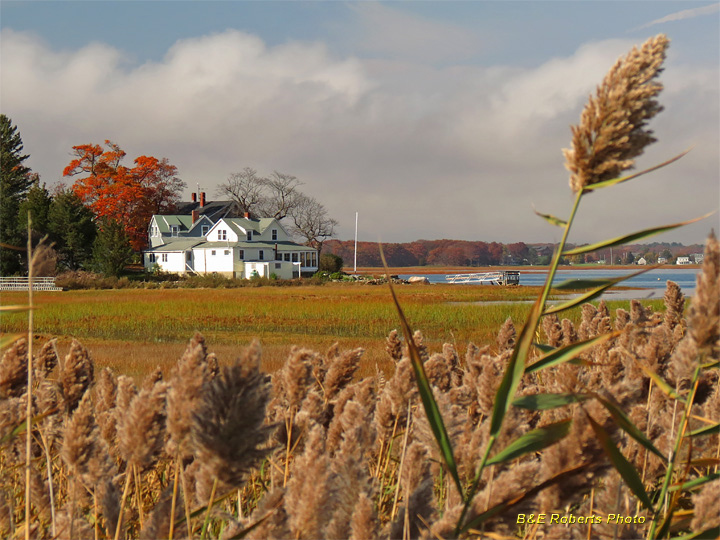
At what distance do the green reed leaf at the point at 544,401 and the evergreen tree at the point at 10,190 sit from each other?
45.4m

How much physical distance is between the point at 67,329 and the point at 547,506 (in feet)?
74.1

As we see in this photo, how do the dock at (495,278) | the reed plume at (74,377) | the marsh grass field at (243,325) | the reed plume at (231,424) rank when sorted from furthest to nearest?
the dock at (495,278) → the marsh grass field at (243,325) → the reed plume at (74,377) → the reed plume at (231,424)

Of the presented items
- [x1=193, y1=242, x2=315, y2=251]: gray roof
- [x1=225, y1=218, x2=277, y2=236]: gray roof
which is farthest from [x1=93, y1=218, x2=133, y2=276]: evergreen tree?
[x1=225, y1=218, x2=277, y2=236]: gray roof

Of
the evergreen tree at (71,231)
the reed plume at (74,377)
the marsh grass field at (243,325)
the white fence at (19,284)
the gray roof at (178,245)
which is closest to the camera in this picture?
the reed plume at (74,377)

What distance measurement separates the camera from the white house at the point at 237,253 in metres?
71.3

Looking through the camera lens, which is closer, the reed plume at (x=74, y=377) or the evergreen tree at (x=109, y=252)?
the reed plume at (x=74, y=377)

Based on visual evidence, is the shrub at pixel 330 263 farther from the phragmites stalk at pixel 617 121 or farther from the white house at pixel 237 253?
the phragmites stalk at pixel 617 121

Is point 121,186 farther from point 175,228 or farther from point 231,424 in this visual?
point 231,424

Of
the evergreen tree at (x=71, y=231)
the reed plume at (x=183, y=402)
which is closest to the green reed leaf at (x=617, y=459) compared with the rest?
the reed plume at (x=183, y=402)

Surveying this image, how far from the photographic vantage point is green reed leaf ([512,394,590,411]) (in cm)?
143

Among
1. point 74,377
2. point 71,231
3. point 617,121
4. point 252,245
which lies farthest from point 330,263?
point 617,121

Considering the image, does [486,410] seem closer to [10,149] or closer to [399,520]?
[399,520]

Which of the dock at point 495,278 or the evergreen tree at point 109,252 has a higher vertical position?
the evergreen tree at point 109,252

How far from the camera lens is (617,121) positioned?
119 centimetres
